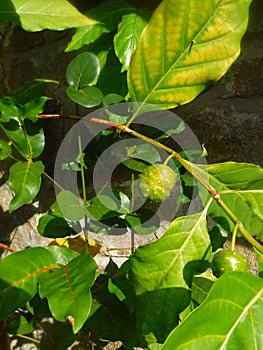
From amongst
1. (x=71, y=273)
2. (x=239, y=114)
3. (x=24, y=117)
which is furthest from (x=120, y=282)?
(x=239, y=114)

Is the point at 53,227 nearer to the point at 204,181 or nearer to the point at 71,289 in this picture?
the point at 71,289

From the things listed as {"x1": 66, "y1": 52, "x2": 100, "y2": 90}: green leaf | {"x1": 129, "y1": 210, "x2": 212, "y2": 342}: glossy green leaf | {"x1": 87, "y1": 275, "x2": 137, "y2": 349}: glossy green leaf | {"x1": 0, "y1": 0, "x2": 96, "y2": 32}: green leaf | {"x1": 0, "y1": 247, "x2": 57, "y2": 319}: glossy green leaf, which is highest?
{"x1": 0, "y1": 0, "x2": 96, "y2": 32}: green leaf

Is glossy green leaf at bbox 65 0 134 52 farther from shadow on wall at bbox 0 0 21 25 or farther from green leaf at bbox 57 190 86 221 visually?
green leaf at bbox 57 190 86 221

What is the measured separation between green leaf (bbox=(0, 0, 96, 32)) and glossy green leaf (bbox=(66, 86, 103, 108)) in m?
0.16

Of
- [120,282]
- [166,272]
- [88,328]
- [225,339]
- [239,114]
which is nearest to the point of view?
[225,339]

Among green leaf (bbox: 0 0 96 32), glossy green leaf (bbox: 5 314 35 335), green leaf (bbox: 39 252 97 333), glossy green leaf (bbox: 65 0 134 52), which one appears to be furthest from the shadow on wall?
glossy green leaf (bbox: 5 314 35 335)

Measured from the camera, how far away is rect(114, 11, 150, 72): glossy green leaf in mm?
1155

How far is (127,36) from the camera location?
46.0 inches

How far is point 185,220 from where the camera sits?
94 cm

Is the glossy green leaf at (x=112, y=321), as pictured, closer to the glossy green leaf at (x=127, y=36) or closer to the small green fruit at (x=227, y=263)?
the small green fruit at (x=227, y=263)

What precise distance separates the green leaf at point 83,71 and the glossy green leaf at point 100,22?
125mm

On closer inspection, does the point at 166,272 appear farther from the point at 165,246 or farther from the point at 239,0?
the point at 239,0

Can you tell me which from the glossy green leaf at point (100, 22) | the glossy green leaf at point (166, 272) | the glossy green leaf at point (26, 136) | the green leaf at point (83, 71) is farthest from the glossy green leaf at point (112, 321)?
the glossy green leaf at point (100, 22)

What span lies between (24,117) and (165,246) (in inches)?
17.3
